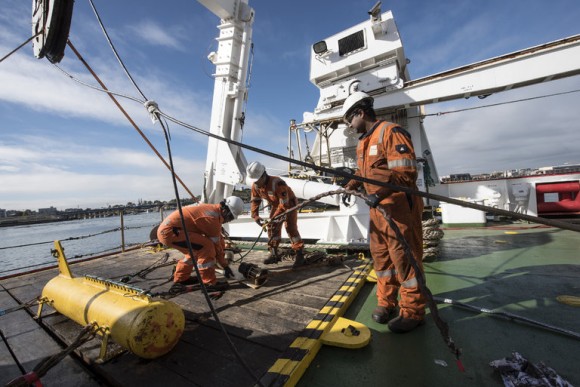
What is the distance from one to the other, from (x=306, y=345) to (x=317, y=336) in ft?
0.43

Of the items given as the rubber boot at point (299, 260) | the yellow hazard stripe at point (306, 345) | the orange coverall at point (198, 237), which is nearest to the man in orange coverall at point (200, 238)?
the orange coverall at point (198, 237)

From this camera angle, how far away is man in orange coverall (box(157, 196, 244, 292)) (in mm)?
3029

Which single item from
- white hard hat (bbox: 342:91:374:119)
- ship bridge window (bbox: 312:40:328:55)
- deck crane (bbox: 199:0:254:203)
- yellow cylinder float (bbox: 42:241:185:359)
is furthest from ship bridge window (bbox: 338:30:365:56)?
yellow cylinder float (bbox: 42:241:185:359)

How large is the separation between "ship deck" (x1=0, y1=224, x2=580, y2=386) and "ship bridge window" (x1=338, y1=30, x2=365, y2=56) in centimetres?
609

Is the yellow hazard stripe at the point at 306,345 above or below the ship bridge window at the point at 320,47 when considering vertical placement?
below

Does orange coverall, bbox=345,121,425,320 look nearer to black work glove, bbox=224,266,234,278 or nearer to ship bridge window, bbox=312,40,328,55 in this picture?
black work glove, bbox=224,266,234,278

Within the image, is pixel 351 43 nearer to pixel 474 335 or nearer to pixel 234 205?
pixel 234 205

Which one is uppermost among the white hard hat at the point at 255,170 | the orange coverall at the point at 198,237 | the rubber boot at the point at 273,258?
the white hard hat at the point at 255,170

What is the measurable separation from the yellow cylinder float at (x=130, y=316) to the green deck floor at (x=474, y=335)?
3.13 feet

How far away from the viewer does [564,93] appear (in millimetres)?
4789

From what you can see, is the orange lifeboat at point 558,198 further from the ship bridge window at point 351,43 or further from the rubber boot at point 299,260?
the rubber boot at point 299,260

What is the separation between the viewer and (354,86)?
21.9 feet

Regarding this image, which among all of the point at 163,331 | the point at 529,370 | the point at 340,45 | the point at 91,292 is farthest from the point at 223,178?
the point at 340,45

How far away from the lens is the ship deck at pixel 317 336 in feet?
5.22
